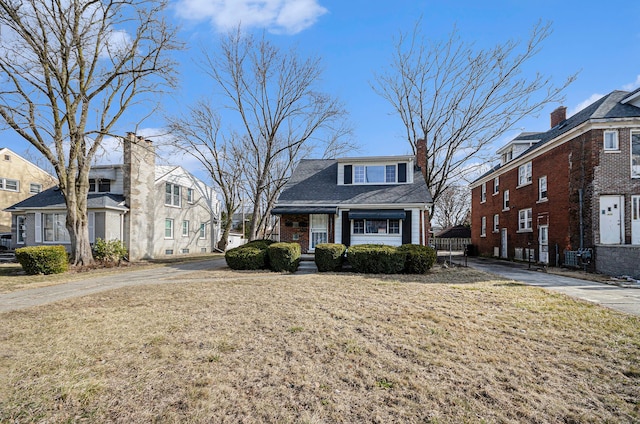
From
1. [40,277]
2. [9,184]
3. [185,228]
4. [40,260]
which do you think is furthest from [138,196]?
[9,184]

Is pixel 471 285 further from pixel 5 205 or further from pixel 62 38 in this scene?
pixel 5 205

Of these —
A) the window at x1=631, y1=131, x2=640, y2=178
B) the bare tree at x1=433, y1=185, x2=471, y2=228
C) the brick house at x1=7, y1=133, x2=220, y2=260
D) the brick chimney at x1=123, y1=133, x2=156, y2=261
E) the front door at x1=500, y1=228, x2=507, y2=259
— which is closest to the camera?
the window at x1=631, y1=131, x2=640, y2=178

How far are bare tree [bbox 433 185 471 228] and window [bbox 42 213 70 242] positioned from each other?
138 feet

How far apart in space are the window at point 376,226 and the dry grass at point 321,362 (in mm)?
8952

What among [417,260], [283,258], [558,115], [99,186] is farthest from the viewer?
[558,115]

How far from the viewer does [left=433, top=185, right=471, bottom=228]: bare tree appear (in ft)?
150

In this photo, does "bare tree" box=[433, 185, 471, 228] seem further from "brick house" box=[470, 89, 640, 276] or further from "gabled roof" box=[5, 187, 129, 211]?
"gabled roof" box=[5, 187, 129, 211]

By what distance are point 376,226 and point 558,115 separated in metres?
16.1

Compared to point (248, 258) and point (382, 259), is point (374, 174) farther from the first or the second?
point (248, 258)

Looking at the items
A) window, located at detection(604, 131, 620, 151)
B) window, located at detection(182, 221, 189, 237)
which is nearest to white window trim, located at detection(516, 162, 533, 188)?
window, located at detection(604, 131, 620, 151)

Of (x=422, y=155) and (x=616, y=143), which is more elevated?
(x=422, y=155)

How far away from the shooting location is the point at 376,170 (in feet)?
59.5

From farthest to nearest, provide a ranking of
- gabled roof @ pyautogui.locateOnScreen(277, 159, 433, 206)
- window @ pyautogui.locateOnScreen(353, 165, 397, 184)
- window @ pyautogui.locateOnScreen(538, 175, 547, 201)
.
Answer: window @ pyautogui.locateOnScreen(353, 165, 397, 184) → window @ pyautogui.locateOnScreen(538, 175, 547, 201) → gabled roof @ pyautogui.locateOnScreen(277, 159, 433, 206)

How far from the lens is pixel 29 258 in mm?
12641
